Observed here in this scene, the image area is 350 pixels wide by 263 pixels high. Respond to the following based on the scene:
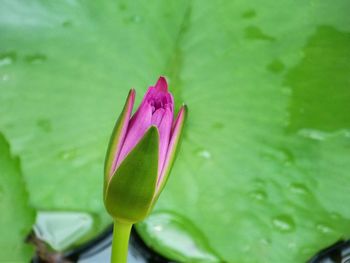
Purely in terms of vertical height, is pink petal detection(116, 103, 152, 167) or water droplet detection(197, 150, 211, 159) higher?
pink petal detection(116, 103, 152, 167)

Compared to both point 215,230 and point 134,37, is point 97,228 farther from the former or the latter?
point 134,37

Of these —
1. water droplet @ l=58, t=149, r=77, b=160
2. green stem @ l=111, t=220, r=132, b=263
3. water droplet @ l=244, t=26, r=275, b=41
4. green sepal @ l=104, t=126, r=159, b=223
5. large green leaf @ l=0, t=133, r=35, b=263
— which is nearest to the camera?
green sepal @ l=104, t=126, r=159, b=223

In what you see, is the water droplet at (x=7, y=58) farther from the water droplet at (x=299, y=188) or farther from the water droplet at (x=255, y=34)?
the water droplet at (x=299, y=188)

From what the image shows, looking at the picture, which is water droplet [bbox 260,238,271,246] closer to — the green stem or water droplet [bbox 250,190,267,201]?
water droplet [bbox 250,190,267,201]

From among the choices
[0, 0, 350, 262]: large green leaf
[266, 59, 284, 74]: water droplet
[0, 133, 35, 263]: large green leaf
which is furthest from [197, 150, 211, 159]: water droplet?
[0, 133, 35, 263]: large green leaf

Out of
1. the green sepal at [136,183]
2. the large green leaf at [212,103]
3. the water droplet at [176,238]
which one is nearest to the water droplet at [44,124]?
the large green leaf at [212,103]

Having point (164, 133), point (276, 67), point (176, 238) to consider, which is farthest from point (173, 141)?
point (276, 67)

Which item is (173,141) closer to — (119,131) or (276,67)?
(119,131)
